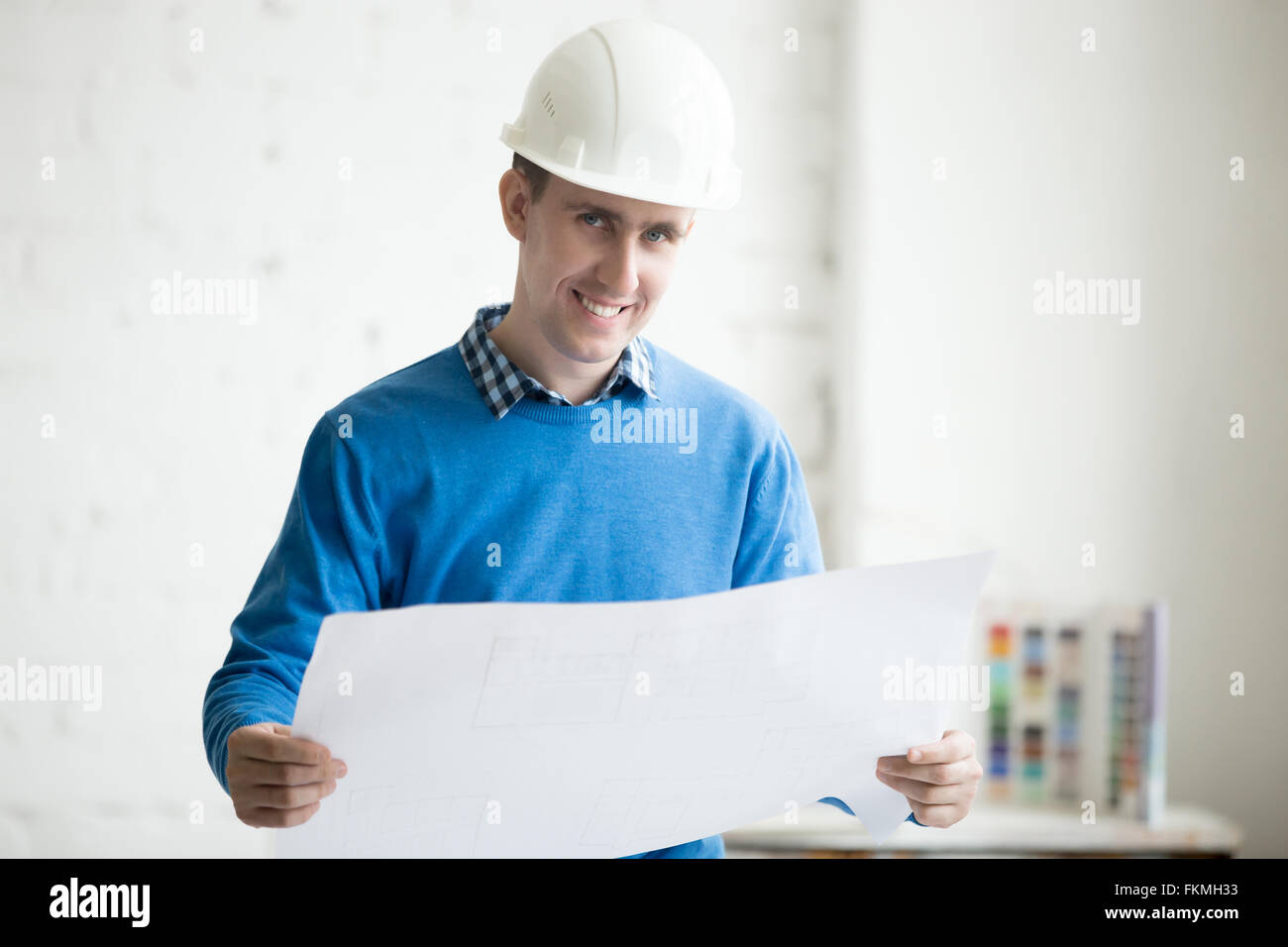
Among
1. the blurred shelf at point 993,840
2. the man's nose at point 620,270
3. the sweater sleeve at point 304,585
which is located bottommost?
the blurred shelf at point 993,840

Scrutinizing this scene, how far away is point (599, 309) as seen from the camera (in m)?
1.02

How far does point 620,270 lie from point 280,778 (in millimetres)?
500

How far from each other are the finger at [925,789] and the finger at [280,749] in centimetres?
43

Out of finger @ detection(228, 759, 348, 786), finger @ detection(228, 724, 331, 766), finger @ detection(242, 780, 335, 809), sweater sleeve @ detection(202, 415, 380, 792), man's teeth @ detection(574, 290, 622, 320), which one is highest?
man's teeth @ detection(574, 290, 622, 320)

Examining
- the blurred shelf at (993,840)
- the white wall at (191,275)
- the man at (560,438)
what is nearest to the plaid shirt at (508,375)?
the man at (560,438)

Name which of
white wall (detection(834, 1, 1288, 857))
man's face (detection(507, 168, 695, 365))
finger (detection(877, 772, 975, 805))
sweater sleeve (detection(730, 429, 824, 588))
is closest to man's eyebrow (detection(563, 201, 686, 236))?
man's face (detection(507, 168, 695, 365))

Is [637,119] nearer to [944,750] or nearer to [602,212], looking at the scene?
[602,212]

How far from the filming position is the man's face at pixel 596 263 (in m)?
1.00

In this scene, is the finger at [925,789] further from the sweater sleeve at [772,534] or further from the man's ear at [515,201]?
the man's ear at [515,201]

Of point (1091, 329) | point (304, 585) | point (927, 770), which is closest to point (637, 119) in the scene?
point (304, 585)

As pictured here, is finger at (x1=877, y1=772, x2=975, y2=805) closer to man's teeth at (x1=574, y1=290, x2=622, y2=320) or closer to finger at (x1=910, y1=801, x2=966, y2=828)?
finger at (x1=910, y1=801, x2=966, y2=828)

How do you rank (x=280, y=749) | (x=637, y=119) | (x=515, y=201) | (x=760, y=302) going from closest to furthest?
(x=280, y=749) < (x=637, y=119) < (x=515, y=201) < (x=760, y=302)

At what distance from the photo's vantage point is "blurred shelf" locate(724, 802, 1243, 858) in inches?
72.1

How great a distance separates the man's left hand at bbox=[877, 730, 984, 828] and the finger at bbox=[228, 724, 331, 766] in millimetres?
423
